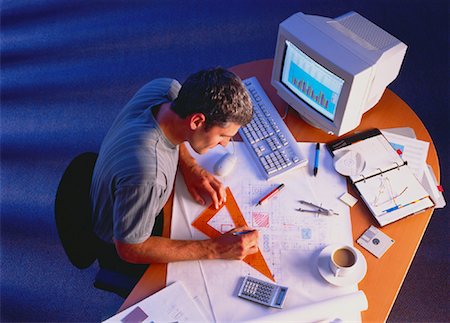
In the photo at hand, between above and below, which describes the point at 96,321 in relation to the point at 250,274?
below

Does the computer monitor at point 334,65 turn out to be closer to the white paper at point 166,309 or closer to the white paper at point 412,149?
the white paper at point 412,149

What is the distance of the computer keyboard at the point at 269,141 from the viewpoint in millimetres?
1704

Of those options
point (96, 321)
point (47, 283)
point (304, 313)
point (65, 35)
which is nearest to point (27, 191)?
point (47, 283)

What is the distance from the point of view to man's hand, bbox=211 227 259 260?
1.49 meters

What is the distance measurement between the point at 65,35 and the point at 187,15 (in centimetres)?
81

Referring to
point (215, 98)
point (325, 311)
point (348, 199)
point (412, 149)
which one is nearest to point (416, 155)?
point (412, 149)

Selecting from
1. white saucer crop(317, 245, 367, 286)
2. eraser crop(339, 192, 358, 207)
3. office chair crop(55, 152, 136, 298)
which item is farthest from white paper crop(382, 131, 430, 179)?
office chair crop(55, 152, 136, 298)

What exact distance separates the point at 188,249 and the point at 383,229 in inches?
24.9

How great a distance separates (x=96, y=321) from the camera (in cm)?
222

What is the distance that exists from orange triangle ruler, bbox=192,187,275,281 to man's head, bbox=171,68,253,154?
0.87 feet

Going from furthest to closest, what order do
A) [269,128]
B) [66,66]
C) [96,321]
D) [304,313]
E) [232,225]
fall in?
[66,66], [96,321], [269,128], [232,225], [304,313]

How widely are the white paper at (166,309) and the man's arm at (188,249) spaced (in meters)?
0.10

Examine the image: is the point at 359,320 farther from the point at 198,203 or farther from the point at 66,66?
the point at 66,66

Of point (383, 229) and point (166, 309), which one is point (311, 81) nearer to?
point (383, 229)
